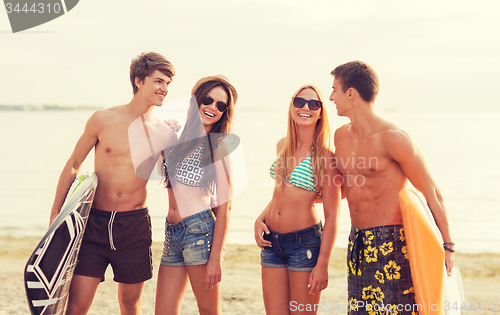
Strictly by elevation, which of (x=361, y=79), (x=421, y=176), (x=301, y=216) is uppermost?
(x=361, y=79)

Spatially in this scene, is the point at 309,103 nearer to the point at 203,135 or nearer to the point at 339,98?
the point at 339,98

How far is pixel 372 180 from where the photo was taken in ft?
10.7

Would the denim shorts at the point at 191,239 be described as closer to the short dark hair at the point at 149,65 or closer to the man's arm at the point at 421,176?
the short dark hair at the point at 149,65

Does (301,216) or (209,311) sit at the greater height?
(301,216)

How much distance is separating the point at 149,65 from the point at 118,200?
124cm

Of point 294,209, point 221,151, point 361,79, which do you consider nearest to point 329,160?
point 294,209

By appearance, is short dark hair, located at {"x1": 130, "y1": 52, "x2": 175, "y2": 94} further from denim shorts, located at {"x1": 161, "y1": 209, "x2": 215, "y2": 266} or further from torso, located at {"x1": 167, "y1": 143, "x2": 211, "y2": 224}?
denim shorts, located at {"x1": 161, "y1": 209, "x2": 215, "y2": 266}

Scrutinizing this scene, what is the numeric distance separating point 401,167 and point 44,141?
99.0 feet

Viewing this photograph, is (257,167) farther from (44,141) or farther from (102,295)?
(44,141)

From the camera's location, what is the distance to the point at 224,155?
360cm

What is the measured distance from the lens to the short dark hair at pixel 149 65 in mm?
3744

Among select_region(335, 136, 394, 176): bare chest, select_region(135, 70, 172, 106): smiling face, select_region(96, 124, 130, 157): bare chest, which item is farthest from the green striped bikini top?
select_region(96, 124, 130, 157): bare chest

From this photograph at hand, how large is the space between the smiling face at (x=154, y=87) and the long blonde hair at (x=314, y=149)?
1172 mm

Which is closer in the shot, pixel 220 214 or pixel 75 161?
pixel 220 214
